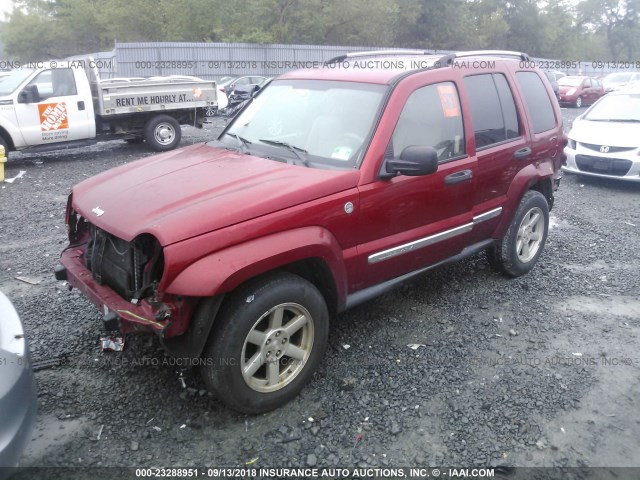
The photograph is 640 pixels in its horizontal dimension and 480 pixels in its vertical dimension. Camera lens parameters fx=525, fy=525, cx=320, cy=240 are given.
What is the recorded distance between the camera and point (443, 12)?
147ft

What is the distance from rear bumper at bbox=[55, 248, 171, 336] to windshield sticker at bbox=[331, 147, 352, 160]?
149 cm

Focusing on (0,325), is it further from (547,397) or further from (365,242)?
(547,397)

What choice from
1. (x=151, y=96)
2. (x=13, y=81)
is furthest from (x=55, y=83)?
(x=151, y=96)

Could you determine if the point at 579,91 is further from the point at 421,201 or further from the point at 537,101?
the point at 421,201

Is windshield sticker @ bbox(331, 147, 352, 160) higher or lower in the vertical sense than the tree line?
lower

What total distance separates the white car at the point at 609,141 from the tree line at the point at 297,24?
2761 cm

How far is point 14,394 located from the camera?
2273 mm

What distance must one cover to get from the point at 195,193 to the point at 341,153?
1005 millimetres

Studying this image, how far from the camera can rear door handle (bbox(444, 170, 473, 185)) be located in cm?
384

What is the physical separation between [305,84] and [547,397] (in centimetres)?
282

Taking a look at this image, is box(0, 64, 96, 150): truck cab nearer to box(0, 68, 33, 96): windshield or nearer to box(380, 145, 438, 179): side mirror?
box(0, 68, 33, 96): windshield

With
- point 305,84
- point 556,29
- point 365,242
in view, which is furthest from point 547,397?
point 556,29

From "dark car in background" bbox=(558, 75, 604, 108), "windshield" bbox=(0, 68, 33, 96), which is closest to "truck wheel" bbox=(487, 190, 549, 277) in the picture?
"windshield" bbox=(0, 68, 33, 96)

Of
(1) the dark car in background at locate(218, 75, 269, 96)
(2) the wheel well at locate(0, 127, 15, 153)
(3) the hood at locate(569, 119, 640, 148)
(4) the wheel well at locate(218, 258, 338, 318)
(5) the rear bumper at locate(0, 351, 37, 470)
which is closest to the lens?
(5) the rear bumper at locate(0, 351, 37, 470)
